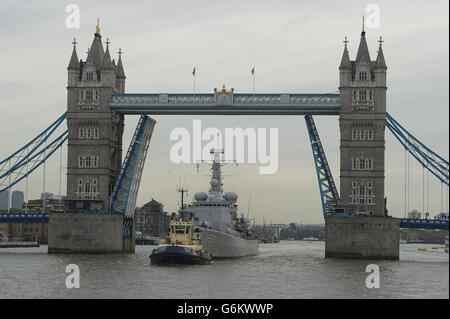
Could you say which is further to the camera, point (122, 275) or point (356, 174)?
point (356, 174)

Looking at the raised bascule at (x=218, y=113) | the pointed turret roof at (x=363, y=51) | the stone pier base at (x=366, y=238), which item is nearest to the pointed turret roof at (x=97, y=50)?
the raised bascule at (x=218, y=113)

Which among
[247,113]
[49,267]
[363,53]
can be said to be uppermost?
[363,53]

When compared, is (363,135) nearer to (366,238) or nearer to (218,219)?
(366,238)

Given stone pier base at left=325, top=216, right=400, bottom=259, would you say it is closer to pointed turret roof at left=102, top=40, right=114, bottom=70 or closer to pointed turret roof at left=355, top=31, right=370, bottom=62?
pointed turret roof at left=355, top=31, right=370, bottom=62

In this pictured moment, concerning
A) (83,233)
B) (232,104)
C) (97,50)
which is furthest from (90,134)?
(232,104)
